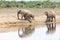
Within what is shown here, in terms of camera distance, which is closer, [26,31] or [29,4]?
[26,31]

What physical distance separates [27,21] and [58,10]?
637 cm

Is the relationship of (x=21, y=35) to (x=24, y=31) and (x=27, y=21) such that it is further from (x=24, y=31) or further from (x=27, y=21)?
(x=27, y=21)

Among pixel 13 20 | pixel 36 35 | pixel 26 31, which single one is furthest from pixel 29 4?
pixel 36 35

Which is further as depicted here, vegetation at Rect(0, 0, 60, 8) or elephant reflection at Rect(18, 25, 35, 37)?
vegetation at Rect(0, 0, 60, 8)

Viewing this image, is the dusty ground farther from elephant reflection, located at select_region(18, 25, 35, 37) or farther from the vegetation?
the vegetation

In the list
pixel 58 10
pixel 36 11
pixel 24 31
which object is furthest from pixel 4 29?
pixel 58 10

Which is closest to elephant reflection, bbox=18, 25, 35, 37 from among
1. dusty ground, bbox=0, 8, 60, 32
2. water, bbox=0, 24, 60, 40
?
water, bbox=0, 24, 60, 40

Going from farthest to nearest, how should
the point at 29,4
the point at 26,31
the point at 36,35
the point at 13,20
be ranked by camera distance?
the point at 29,4
the point at 13,20
the point at 26,31
the point at 36,35

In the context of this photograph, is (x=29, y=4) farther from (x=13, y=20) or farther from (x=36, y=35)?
(x=36, y=35)

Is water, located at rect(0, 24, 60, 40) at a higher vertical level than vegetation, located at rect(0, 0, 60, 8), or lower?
lower

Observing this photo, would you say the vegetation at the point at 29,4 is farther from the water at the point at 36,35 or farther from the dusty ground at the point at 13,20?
the water at the point at 36,35

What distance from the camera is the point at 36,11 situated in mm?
23812

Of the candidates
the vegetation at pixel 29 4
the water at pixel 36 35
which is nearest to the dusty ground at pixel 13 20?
the vegetation at pixel 29 4

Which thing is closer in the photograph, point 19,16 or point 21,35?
point 21,35
